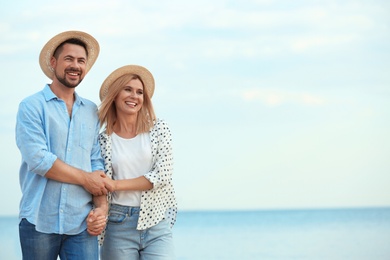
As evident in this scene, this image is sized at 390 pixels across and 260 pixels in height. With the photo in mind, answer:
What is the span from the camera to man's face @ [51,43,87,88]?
12.7 feet

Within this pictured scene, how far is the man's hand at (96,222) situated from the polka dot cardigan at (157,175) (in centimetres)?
19

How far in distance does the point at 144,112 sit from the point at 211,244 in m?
13.1

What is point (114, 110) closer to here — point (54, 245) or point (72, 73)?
point (72, 73)

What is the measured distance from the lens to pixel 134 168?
4051 millimetres

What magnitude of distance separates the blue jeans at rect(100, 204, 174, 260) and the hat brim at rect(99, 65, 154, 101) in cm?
66

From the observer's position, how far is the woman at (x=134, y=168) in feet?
13.1

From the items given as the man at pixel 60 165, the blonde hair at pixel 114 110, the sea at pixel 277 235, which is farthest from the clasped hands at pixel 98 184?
the sea at pixel 277 235

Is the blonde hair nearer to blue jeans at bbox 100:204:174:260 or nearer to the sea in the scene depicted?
blue jeans at bbox 100:204:174:260

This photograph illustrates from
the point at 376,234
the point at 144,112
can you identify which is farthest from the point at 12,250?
the point at 144,112

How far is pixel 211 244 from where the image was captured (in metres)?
17.0

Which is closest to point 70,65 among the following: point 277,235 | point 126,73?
point 126,73

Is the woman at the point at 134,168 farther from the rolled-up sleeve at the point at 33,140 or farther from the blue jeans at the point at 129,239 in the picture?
the rolled-up sleeve at the point at 33,140

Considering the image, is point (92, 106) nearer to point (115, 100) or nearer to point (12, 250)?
point (115, 100)

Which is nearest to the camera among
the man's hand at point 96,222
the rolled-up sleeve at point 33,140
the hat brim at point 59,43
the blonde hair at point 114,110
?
the rolled-up sleeve at point 33,140
